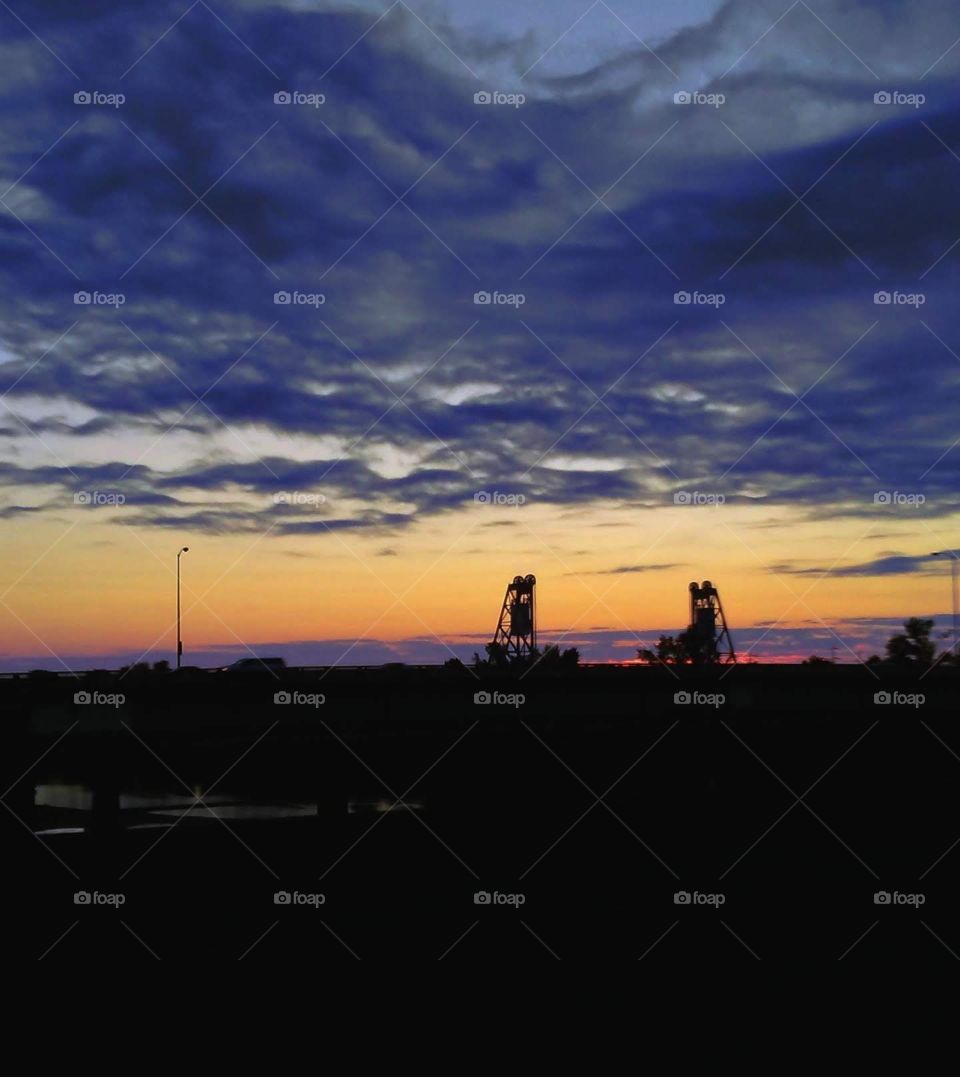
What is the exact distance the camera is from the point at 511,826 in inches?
1303

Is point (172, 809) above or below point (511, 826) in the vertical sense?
below

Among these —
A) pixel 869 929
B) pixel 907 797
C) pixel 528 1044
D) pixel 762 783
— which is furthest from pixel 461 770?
pixel 528 1044

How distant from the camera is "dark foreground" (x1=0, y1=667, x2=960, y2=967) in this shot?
16.2 meters

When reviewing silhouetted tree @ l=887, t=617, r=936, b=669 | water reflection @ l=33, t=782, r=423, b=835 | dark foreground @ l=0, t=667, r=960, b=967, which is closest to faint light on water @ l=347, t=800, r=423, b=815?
water reflection @ l=33, t=782, r=423, b=835

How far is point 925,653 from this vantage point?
5884 cm

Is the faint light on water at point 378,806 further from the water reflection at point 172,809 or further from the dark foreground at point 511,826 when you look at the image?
the dark foreground at point 511,826

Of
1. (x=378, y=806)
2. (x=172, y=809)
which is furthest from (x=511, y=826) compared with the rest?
(x=172, y=809)

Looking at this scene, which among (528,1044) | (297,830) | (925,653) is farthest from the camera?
(925,653)

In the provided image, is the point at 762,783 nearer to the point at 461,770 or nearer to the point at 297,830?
the point at 461,770

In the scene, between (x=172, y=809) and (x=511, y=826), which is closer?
(x=511, y=826)

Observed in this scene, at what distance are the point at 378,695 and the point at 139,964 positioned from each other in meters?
12.3

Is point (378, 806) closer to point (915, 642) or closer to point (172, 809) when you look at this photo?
point (172, 809)

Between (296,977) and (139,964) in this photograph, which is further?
(139,964)

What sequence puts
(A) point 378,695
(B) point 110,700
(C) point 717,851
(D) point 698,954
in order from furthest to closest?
(A) point 378,695, (B) point 110,700, (C) point 717,851, (D) point 698,954
